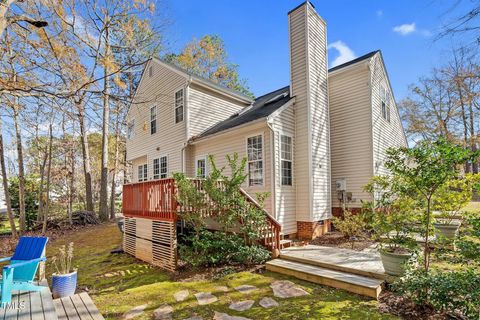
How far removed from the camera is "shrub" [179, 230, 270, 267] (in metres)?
6.68

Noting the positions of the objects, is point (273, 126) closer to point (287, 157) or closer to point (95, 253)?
point (287, 157)

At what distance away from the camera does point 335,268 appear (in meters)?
5.85

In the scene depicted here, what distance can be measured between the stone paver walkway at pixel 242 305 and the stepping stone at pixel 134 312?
5.15ft

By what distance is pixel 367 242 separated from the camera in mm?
8133

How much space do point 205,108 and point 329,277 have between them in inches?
341

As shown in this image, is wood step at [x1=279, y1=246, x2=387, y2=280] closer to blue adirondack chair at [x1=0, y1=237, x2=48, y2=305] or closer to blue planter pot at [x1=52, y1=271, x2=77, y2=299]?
blue planter pot at [x1=52, y1=271, x2=77, y2=299]

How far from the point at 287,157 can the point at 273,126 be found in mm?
1250

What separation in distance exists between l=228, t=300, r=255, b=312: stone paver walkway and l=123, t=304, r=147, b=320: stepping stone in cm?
157

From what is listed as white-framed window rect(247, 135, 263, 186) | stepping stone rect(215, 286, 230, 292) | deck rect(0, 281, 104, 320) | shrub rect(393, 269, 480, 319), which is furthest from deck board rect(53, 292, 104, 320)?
white-framed window rect(247, 135, 263, 186)

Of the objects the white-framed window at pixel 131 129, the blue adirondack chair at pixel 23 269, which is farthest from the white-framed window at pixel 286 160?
the white-framed window at pixel 131 129

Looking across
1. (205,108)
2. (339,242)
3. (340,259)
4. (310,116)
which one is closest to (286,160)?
(310,116)

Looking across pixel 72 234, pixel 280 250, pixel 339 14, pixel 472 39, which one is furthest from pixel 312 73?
pixel 72 234

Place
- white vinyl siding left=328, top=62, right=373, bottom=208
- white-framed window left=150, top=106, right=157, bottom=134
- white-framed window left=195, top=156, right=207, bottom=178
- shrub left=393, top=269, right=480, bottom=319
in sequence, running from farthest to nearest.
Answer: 1. white-framed window left=150, top=106, right=157, bottom=134
2. white-framed window left=195, top=156, right=207, bottom=178
3. white vinyl siding left=328, top=62, right=373, bottom=208
4. shrub left=393, top=269, right=480, bottom=319

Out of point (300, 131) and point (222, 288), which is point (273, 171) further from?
point (222, 288)
